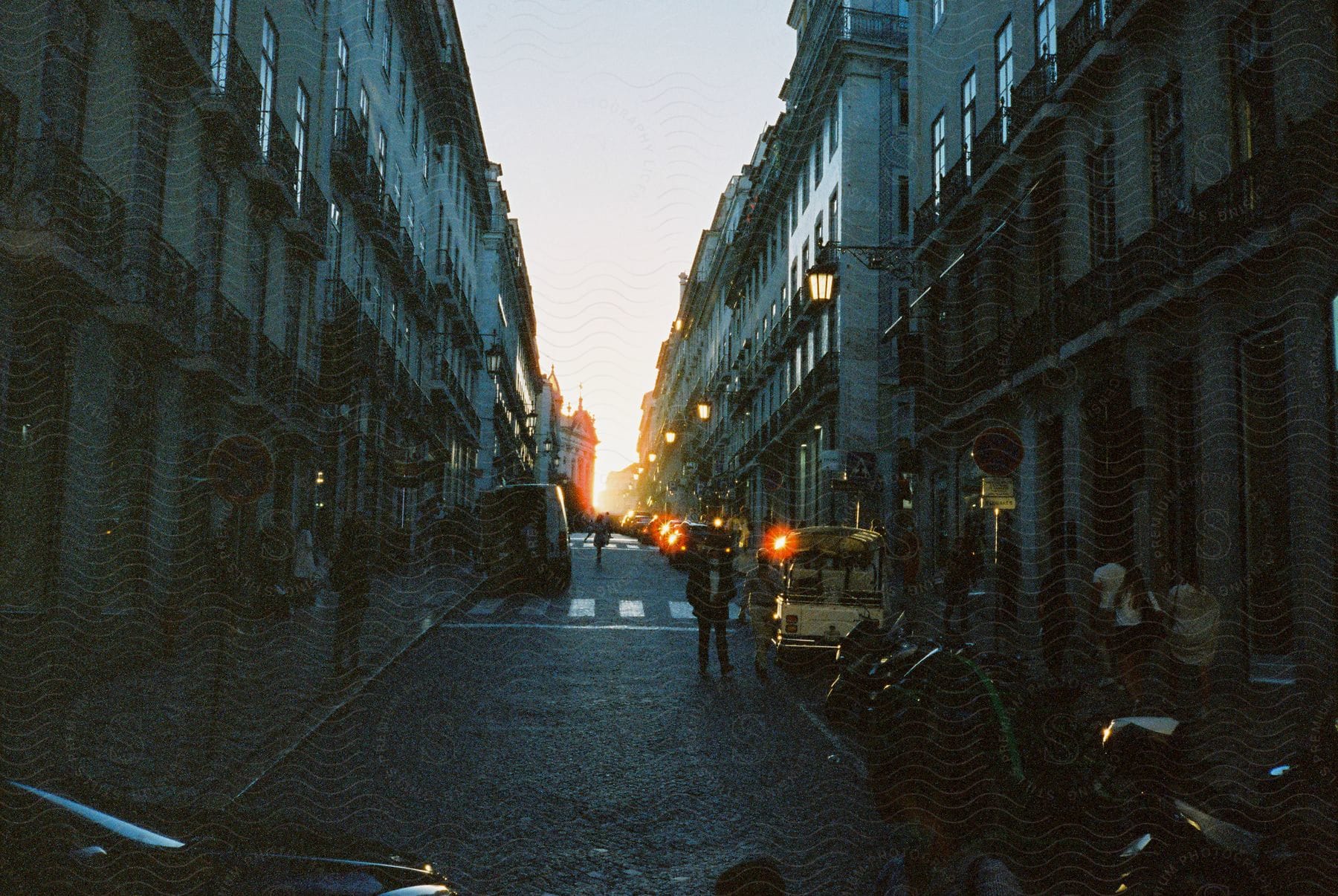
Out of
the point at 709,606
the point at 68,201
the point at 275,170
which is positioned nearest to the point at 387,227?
the point at 275,170

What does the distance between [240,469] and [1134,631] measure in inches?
341

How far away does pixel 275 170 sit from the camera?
1945 cm

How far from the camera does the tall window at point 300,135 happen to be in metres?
21.8

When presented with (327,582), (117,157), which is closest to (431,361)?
(327,582)

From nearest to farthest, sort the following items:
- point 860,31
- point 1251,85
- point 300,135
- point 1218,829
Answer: point 1218,829 < point 1251,85 < point 300,135 < point 860,31

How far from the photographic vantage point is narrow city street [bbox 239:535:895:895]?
552cm

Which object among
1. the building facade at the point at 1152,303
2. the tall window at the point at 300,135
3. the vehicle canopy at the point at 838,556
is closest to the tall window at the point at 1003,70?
the building facade at the point at 1152,303

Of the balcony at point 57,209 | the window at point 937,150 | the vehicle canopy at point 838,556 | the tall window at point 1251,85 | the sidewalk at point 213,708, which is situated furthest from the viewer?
the window at point 937,150

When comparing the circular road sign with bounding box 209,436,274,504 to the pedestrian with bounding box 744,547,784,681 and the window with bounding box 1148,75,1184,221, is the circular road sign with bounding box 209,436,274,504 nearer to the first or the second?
the pedestrian with bounding box 744,547,784,681

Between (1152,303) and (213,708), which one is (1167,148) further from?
(213,708)

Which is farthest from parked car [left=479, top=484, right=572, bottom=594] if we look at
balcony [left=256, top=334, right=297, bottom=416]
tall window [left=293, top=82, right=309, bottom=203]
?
tall window [left=293, top=82, right=309, bottom=203]

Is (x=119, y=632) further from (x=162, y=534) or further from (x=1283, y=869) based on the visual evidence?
(x=1283, y=869)

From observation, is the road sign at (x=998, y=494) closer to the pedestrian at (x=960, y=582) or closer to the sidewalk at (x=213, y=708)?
the pedestrian at (x=960, y=582)

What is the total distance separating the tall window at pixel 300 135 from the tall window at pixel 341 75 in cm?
198
